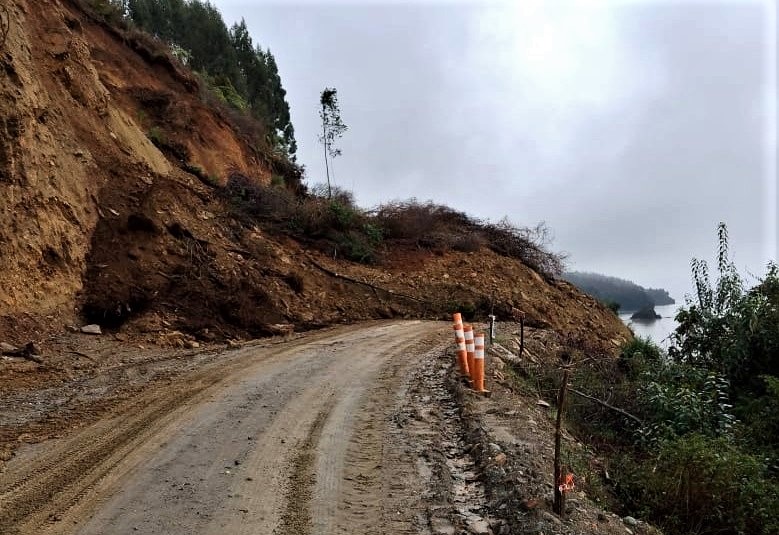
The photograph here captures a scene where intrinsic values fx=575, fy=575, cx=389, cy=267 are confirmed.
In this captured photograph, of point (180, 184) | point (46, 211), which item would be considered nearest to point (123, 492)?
point (46, 211)

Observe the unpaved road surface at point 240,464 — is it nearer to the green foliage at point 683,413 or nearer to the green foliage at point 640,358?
the green foliage at point 683,413

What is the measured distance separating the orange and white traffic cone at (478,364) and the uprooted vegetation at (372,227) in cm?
1056

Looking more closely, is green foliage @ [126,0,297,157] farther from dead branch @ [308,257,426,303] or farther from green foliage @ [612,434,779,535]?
green foliage @ [612,434,779,535]

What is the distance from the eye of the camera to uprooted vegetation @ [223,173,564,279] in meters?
18.0

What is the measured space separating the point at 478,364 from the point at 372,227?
13.2 m

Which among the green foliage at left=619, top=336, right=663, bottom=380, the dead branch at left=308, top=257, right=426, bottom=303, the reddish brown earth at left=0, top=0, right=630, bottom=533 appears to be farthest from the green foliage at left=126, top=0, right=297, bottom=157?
the green foliage at left=619, top=336, right=663, bottom=380

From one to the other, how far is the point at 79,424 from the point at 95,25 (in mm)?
19852

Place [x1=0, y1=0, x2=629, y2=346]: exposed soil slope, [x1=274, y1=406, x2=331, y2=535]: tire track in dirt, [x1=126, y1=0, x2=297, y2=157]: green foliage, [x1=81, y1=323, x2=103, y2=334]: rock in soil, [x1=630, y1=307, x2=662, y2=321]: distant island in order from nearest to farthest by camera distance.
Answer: [x1=274, y1=406, x2=331, y2=535]: tire track in dirt → [x1=81, y1=323, x2=103, y2=334]: rock in soil → [x1=0, y1=0, x2=629, y2=346]: exposed soil slope → [x1=630, y1=307, x2=662, y2=321]: distant island → [x1=126, y1=0, x2=297, y2=157]: green foliage

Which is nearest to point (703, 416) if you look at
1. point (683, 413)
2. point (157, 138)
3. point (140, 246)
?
point (683, 413)

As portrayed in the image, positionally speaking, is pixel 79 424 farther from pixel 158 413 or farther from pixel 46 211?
pixel 46 211

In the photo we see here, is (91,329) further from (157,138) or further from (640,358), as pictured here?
(640,358)

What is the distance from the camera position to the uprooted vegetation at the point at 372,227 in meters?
18.0

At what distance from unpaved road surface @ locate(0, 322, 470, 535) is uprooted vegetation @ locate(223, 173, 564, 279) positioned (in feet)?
32.8

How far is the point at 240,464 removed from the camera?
5.08m
